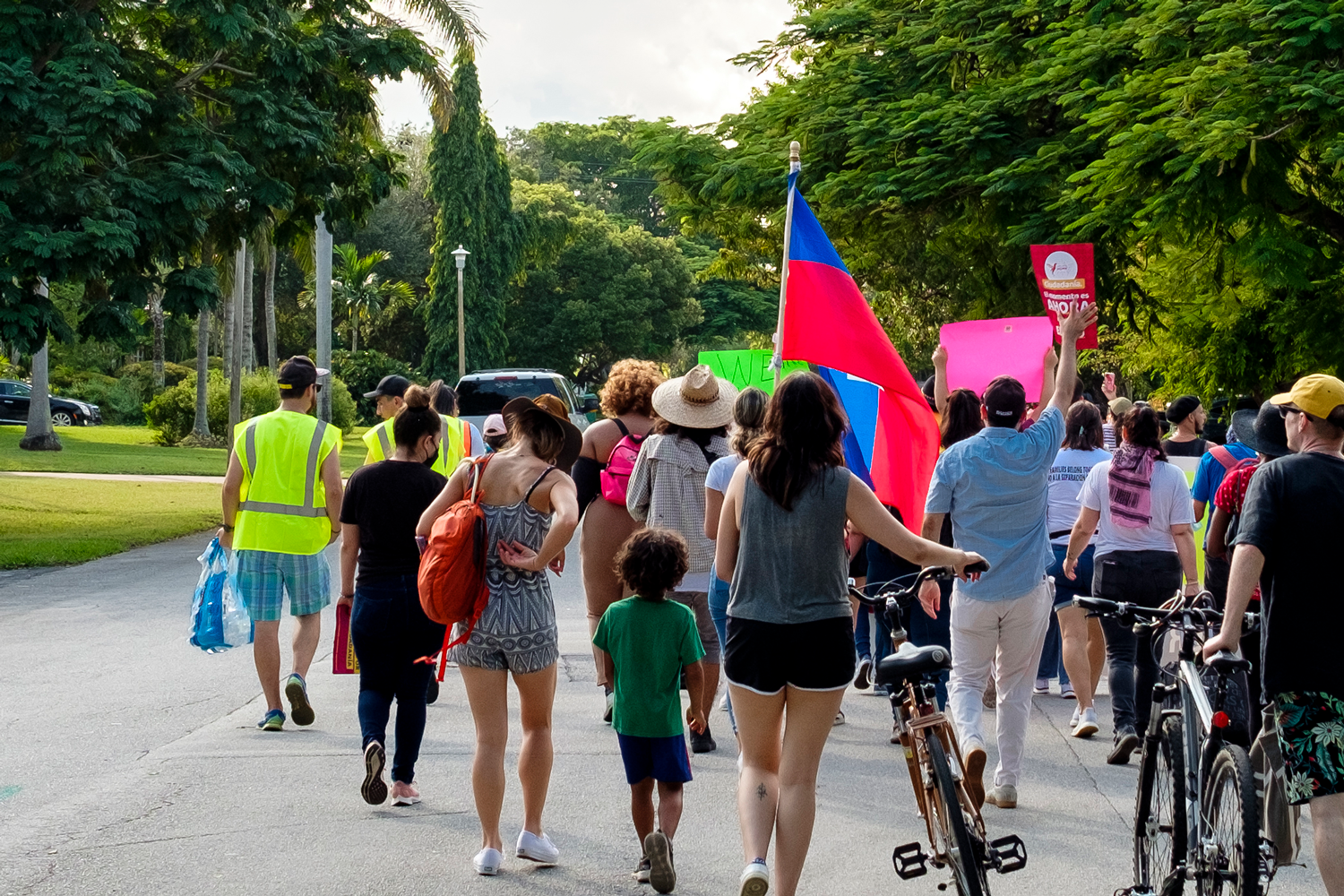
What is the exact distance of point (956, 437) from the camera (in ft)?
24.3

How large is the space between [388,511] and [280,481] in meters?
1.56

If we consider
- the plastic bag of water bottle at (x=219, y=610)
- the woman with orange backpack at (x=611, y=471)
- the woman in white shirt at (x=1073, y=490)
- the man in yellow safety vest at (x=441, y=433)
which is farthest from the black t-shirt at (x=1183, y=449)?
the plastic bag of water bottle at (x=219, y=610)

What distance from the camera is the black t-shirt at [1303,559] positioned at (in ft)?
14.3

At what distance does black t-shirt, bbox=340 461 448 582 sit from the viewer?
6.29 metres

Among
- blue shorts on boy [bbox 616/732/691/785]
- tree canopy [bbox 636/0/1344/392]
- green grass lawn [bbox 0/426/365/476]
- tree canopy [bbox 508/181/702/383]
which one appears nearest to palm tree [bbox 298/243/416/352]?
tree canopy [bbox 508/181/702/383]

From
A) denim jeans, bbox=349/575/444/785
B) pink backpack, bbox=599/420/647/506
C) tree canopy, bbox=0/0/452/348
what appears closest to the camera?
denim jeans, bbox=349/575/444/785

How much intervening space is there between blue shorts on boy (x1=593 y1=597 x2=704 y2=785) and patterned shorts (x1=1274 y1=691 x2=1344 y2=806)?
6.25 ft

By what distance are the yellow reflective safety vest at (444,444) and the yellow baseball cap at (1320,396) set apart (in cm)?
506

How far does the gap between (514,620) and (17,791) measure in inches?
107

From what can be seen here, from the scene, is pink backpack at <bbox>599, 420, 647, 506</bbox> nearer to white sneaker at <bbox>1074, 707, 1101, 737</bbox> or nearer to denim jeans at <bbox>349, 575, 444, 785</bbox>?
denim jeans at <bbox>349, 575, 444, 785</bbox>

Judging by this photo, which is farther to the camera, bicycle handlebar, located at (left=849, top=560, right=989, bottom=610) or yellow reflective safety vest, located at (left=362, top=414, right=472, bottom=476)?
yellow reflective safety vest, located at (left=362, top=414, right=472, bottom=476)

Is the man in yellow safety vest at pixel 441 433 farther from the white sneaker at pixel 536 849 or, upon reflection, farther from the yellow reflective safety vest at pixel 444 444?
the white sneaker at pixel 536 849

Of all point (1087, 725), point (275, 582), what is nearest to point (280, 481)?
point (275, 582)

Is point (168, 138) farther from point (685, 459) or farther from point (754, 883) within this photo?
point (754, 883)
